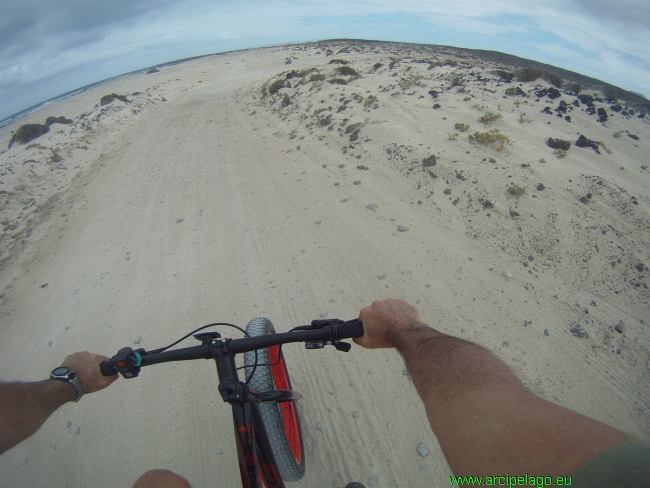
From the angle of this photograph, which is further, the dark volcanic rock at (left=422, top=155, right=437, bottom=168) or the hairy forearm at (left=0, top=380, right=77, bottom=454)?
the dark volcanic rock at (left=422, top=155, right=437, bottom=168)

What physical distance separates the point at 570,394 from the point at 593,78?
34001mm

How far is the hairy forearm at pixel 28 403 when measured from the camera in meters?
1.70

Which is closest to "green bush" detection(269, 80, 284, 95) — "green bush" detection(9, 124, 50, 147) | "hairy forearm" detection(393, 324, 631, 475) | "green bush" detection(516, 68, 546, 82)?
"green bush" detection(516, 68, 546, 82)

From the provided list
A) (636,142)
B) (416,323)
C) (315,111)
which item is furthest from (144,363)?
(636,142)

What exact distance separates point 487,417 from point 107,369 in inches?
71.8

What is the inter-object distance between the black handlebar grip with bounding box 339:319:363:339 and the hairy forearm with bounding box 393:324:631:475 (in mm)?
257

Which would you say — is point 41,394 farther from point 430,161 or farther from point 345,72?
point 345,72

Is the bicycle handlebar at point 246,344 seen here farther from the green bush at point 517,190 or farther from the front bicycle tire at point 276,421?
the green bush at point 517,190

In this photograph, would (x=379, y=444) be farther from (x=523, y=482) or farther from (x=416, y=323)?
(x=523, y=482)

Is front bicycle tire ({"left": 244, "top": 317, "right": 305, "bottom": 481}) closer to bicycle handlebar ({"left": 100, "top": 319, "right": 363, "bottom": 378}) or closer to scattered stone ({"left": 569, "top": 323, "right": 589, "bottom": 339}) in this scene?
bicycle handlebar ({"left": 100, "top": 319, "right": 363, "bottom": 378})

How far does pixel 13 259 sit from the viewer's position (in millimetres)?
5578

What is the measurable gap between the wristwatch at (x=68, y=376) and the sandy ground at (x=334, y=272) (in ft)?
4.76

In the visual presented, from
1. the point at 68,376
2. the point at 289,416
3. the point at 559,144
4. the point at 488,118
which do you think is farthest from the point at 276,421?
the point at 488,118

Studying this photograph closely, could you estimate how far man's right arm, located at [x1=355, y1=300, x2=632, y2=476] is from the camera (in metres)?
0.95
